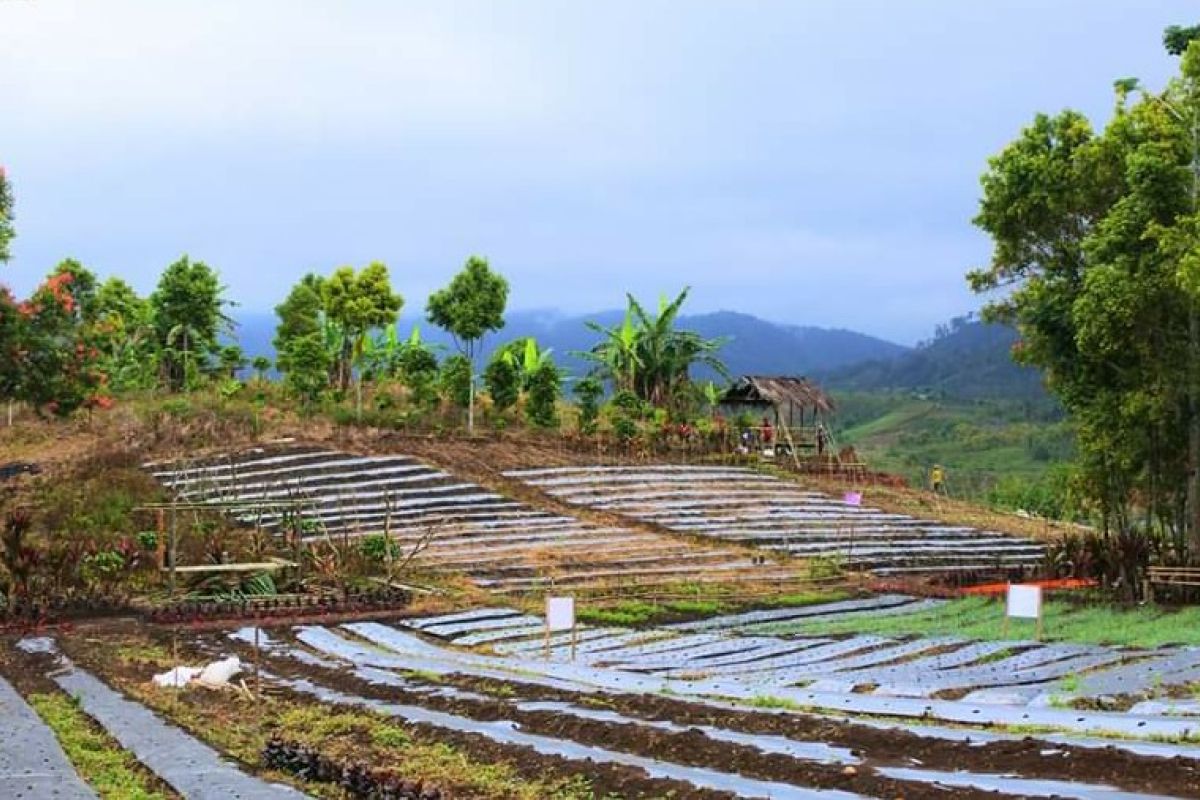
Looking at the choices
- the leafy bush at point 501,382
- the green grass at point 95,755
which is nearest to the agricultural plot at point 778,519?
the leafy bush at point 501,382

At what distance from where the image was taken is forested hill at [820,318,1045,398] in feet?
281

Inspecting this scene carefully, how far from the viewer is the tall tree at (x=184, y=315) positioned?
3191 centimetres

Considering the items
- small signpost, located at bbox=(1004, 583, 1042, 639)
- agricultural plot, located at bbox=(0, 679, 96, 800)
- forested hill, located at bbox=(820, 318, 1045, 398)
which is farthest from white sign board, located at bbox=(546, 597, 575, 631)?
forested hill, located at bbox=(820, 318, 1045, 398)

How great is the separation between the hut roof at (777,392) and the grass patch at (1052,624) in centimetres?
1785

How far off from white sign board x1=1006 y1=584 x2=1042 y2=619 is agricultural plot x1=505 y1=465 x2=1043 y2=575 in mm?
9591

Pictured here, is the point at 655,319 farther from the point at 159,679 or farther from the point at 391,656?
the point at 159,679

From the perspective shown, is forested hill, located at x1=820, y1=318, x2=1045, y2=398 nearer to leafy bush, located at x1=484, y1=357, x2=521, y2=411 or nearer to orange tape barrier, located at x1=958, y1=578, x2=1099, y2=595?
leafy bush, located at x1=484, y1=357, x2=521, y2=411

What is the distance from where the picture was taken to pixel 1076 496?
67.3ft

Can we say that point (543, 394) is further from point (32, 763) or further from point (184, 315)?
point (32, 763)

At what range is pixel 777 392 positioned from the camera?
36.1 meters

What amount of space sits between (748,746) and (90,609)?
11.7m

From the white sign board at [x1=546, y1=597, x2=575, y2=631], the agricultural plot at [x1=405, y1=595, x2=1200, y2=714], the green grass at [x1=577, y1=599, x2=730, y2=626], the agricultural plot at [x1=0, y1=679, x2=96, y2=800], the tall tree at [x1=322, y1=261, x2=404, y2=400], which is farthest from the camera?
the tall tree at [x1=322, y1=261, x2=404, y2=400]

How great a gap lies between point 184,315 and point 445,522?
40.6 feet

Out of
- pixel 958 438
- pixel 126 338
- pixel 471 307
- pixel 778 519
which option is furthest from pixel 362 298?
pixel 958 438
